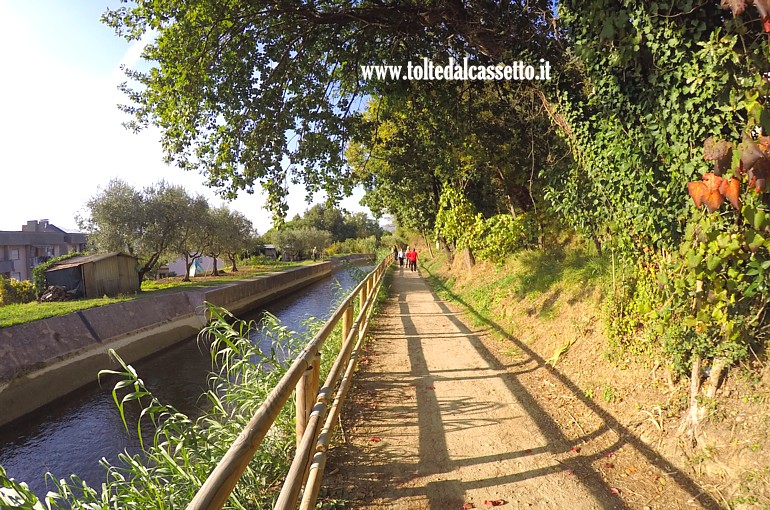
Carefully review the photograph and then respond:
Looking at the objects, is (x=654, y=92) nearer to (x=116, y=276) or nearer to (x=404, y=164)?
(x=404, y=164)

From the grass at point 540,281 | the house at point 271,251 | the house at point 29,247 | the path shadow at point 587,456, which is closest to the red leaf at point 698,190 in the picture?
the path shadow at point 587,456

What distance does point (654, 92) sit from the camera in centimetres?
347

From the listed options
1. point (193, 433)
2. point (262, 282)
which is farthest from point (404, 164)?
point (262, 282)

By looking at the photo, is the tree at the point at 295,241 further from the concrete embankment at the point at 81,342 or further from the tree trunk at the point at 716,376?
the tree trunk at the point at 716,376

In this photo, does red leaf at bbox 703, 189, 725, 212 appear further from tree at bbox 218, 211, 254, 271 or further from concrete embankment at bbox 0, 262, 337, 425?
tree at bbox 218, 211, 254, 271

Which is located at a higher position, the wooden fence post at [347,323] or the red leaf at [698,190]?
the red leaf at [698,190]

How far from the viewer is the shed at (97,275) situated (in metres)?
16.8

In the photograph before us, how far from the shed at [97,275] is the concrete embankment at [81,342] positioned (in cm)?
402

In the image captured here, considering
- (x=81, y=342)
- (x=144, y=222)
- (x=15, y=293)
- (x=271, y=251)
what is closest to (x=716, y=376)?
(x=81, y=342)

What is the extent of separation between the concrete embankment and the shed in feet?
13.2

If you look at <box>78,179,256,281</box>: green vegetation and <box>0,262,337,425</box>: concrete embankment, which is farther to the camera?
<box>78,179,256,281</box>: green vegetation

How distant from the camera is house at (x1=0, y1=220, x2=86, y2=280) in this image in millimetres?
33656

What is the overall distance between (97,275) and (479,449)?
19318 millimetres

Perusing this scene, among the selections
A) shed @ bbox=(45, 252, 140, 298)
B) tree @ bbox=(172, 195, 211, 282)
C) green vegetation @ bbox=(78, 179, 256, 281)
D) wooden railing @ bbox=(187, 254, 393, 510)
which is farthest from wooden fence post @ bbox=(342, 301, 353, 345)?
tree @ bbox=(172, 195, 211, 282)
